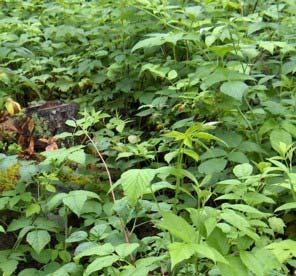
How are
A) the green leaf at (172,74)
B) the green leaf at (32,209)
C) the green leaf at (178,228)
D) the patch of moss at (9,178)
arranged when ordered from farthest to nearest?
1. the green leaf at (172,74)
2. the patch of moss at (9,178)
3. the green leaf at (32,209)
4. the green leaf at (178,228)

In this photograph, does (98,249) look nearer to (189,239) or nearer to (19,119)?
(189,239)

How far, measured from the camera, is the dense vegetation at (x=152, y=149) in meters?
1.55

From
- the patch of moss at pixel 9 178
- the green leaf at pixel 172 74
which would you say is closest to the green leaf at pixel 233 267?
Answer: the patch of moss at pixel 9 178

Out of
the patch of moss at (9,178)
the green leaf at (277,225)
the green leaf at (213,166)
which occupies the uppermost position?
the green leaf at (277,225)

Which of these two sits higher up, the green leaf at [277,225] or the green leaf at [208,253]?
the green leaf at [208,253]

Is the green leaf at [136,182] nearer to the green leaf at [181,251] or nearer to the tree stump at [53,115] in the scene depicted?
the green leaf at [181,251]

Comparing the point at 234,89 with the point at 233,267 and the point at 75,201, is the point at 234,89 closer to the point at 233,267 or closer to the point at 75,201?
the point at 75,201

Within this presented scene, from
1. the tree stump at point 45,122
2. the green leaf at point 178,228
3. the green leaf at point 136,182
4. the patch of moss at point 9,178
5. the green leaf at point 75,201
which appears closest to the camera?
the green leaf at point 178,228

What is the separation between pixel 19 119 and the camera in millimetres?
3342

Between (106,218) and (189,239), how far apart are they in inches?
33.3

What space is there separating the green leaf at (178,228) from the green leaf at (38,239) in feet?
2.63

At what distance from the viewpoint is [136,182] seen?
150 cm

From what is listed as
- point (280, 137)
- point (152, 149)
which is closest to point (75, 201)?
point (152, 149)

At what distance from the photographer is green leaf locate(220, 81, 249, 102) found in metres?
2.29
